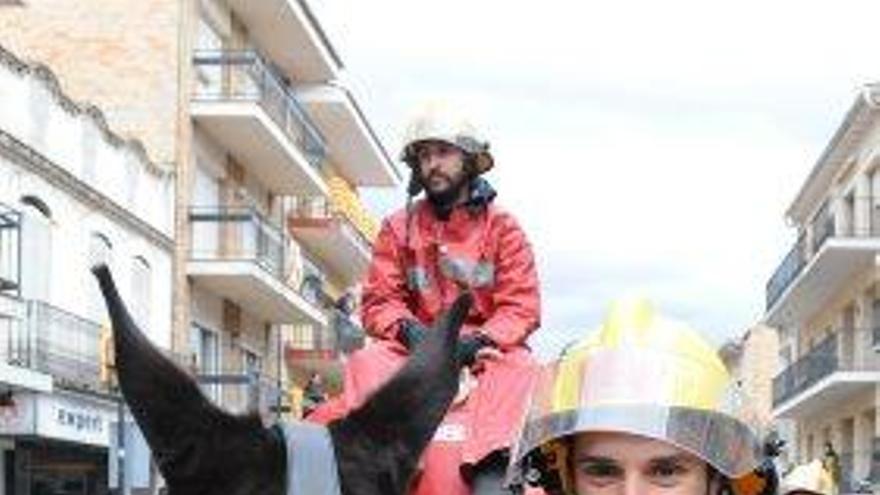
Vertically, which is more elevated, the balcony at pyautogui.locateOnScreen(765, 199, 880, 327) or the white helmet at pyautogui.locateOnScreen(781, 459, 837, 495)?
the balcony at pyautogui.locateOnScreen(765, 199, 880, 327)

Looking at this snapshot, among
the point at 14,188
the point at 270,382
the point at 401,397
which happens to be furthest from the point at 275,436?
the point at 270,382

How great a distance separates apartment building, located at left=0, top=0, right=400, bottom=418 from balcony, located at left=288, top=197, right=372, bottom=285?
0.09 meters

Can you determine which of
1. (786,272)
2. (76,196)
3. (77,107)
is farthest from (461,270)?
(786,272)

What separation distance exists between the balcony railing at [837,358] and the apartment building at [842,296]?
0.08 ft

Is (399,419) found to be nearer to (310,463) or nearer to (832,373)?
(310,463)

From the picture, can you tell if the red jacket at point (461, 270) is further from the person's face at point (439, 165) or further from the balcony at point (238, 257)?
the balcony at point (238, 257)

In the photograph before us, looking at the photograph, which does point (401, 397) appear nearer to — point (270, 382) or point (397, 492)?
point (397, 492)

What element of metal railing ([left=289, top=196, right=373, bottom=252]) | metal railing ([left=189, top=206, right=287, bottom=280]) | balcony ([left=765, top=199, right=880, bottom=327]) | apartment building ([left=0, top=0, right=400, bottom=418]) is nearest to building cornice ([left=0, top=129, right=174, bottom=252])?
apartment building ([left=0, top=0, right=400, bottom=418])

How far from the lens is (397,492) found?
3.56 metres

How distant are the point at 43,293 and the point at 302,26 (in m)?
16.1

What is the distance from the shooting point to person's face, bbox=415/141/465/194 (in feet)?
18.0

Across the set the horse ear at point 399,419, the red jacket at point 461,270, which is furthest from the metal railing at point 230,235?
the horse ear at point 399,419

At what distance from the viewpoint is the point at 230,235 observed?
36.9 m

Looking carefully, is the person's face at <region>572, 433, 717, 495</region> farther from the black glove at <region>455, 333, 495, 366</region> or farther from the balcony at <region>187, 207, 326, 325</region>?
the balcony at <region>187, 207, 326, 325</region>
